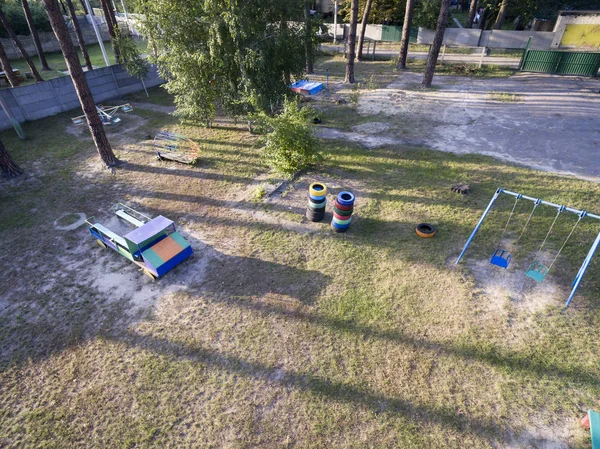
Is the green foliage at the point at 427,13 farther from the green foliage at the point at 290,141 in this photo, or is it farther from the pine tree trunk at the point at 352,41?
the green foliage at the point at 290,141

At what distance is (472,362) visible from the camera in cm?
557

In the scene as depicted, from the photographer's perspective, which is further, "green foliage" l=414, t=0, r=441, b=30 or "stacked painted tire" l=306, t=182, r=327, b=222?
"green foliage" l=414, t=0, r=441, b=30

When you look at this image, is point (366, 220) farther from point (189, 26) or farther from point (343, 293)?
point (189, 26)

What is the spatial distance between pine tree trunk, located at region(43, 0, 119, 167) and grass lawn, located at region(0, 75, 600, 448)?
2064mm

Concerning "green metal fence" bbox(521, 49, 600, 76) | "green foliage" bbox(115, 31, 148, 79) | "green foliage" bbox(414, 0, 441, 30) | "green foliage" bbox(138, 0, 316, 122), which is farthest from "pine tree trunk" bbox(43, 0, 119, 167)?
"green foliage" bbox(414, 0, 441, 30)

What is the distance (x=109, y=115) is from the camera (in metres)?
15.3

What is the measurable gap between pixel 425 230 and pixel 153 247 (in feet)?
21.5

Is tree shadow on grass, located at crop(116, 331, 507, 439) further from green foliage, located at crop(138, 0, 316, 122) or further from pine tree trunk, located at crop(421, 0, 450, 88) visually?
pine tree trunk, located at crop(421, 0, 450, 88)

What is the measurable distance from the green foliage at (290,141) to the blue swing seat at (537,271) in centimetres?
651

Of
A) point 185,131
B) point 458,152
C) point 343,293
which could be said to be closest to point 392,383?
point 343,293

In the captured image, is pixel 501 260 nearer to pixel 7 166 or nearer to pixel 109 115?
pixel 7 166

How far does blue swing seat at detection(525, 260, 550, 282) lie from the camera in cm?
678

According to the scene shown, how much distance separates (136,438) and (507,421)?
5.49 m

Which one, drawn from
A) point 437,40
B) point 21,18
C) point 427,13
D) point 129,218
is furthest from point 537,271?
point 21,18
